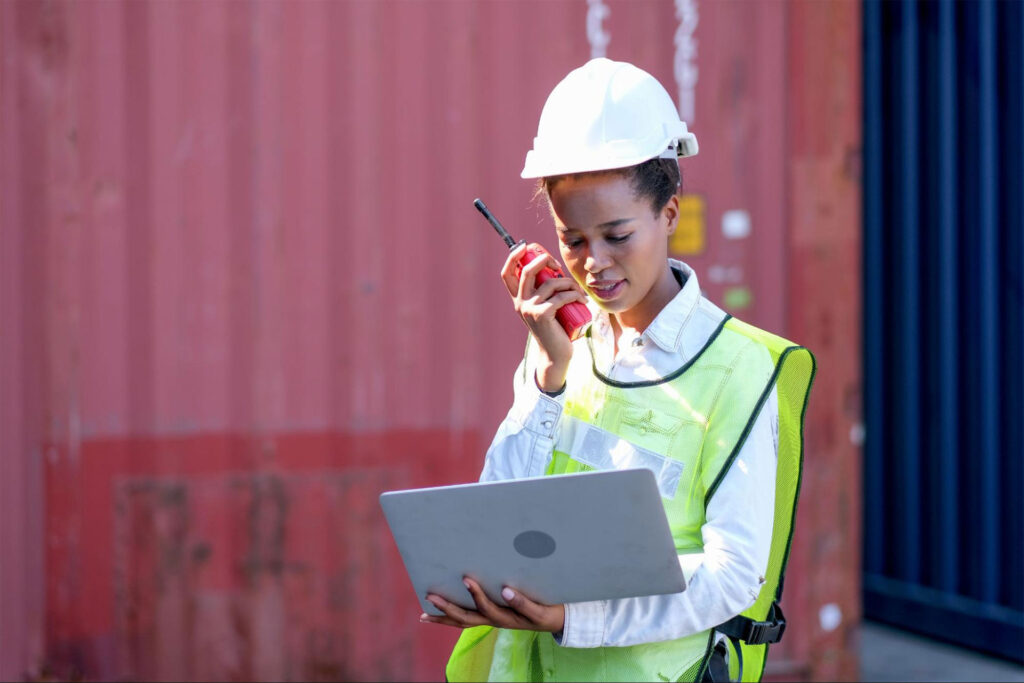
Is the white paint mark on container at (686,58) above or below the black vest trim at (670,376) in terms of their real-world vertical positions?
above

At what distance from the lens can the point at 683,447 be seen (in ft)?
5.16

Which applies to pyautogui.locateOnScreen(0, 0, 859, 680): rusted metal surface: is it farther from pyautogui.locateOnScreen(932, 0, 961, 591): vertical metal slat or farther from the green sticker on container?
pyautogui.locateOnScreen(932, 0, 961, 591): vertical metal slat

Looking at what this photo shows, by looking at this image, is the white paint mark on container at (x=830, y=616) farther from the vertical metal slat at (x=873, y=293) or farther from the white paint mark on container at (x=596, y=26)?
the white paint mark on container at (x=596, y=26)

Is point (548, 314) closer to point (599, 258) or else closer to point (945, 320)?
point (599, 258)

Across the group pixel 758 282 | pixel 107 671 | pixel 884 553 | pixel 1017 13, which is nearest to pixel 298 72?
pixel 758 282

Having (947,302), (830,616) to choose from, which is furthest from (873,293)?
(830,616)

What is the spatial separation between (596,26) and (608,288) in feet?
7.33

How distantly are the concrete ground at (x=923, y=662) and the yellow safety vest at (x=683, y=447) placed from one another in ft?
9.03

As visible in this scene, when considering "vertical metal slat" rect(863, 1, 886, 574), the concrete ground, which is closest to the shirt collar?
the concrete ground

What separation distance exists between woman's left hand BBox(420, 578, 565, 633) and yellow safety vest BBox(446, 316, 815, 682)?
0.45 ft

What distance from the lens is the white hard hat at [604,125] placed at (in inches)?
63.4

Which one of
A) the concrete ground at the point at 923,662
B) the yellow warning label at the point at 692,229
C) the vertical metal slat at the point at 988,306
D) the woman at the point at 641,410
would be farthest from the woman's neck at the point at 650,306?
the vertical metal slat at the point at 988,306

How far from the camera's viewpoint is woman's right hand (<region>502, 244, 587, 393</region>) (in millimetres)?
1667

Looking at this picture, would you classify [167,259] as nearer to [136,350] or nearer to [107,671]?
[136,350]
